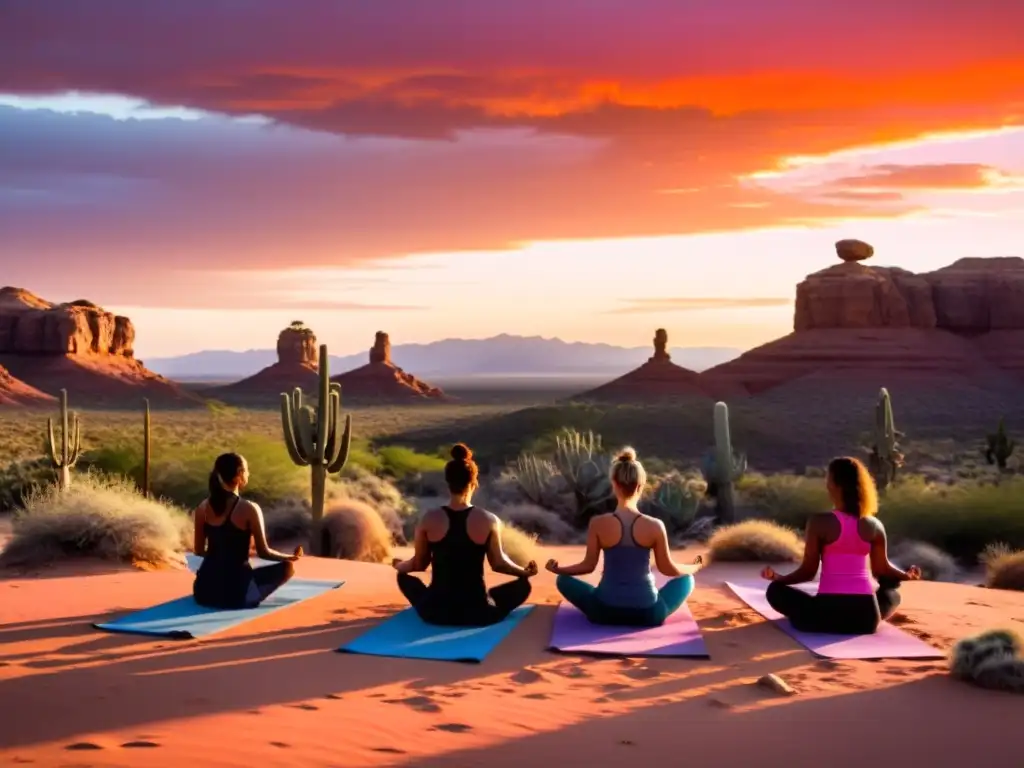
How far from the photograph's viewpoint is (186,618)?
8.87 meters

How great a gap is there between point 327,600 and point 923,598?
20.5 feet

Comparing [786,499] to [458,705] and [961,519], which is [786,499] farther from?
[458,705]

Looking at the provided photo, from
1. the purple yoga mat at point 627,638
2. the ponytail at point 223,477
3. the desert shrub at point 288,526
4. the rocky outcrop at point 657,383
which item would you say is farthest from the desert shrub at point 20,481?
the rocky outcrop at point 657,383

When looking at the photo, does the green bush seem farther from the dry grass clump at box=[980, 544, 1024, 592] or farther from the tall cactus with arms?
the tall cactus with arms

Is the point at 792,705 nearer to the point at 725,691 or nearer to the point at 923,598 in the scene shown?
the point at 725,691

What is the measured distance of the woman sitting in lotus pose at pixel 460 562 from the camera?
8.33 metres

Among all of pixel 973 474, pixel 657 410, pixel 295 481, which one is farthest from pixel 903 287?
pixel 295 481

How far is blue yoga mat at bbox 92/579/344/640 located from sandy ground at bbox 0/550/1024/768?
0.16m

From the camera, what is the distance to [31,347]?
109500 millimetres

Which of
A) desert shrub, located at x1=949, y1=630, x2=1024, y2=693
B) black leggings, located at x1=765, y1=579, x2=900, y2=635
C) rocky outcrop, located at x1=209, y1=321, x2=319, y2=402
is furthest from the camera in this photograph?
rocky outcrop, located at x1=209, y1=321, x2=319, y2=402

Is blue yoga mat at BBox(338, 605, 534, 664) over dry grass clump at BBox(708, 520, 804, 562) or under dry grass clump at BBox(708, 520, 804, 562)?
over

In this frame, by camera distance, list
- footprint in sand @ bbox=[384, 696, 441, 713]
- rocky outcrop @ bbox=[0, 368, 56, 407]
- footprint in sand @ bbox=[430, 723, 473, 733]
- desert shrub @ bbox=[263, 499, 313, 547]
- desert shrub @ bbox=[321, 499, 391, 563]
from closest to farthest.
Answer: footprint in sand @ bbox=[430, 723, 473, 733]
footprint in sand @ bbox=[384, 696, 441, 713]
desert shrub @ bbox=[321, 499, 391, 563]
desert shrub @ bbox=[263, 499, 313, 547]
rocky outcrop @ bbox=[0, 368, 56, 407]

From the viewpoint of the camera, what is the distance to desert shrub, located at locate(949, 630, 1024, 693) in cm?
716

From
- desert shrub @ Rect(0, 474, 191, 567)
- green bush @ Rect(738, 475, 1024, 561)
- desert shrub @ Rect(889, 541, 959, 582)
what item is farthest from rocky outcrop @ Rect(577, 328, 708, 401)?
desert shrub @ Rect(0, 474, 191, 567)
